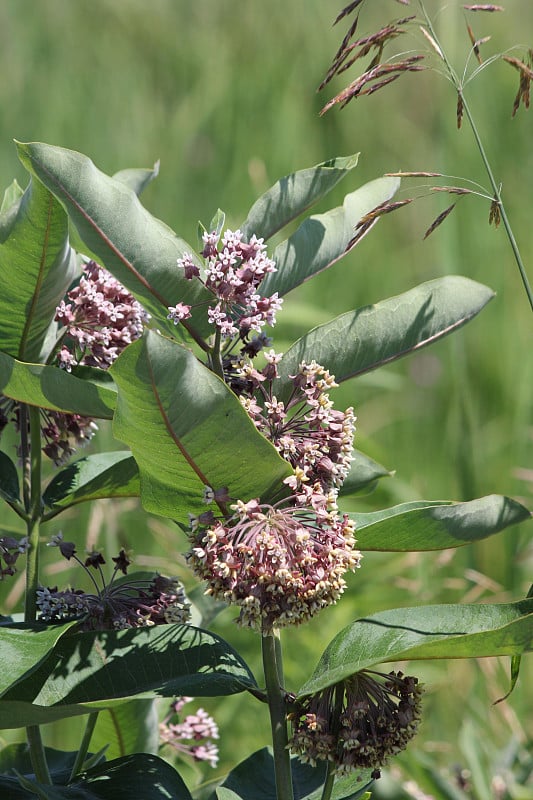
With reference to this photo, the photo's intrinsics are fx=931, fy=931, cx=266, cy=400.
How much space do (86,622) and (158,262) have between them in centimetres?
33

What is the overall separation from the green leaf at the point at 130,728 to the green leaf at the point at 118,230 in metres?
0.46

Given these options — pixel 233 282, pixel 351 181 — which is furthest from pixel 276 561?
pixel 351 181

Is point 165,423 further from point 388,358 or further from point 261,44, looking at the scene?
point 261,44

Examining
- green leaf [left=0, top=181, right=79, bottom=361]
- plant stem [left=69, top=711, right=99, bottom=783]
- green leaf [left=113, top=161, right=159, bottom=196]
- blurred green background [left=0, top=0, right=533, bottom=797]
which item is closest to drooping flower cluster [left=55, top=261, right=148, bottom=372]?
green leaf [left=0, top=181, right=79, bottom=361]

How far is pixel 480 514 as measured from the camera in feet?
2.56

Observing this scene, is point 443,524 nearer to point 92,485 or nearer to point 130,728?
point 92,485

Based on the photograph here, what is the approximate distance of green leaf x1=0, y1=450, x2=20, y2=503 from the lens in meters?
0.95

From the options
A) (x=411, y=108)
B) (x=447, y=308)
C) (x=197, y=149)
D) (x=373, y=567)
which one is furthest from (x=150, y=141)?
(x=447, y=308)

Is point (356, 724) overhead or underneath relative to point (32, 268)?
underneath

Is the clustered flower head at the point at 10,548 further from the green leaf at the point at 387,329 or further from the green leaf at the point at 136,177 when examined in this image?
the green leaf at the point at 136,177

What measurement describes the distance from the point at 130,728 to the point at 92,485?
29 centimetres

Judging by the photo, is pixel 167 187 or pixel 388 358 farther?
pixel 167 187

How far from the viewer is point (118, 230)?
2.45 feet

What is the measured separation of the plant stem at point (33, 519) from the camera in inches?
34.1
